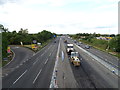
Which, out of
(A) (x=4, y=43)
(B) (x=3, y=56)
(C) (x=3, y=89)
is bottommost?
(C) (x=3, y=89)

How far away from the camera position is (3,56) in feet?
93.8

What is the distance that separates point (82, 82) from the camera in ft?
52.3

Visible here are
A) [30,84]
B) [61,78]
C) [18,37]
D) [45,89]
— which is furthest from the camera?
[18,37]

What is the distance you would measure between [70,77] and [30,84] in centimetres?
567

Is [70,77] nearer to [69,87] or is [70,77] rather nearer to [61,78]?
[61,78]

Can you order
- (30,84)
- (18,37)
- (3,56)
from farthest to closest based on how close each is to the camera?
1. (18,37)
2. (3,56)
3. (30,84)

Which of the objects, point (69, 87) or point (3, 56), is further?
point (3, 56)

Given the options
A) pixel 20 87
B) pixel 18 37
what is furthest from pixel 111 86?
pixel 18 37

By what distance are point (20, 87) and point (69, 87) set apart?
5.91 metres

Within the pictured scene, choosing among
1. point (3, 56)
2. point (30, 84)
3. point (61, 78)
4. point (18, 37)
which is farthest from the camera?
point (18, 37)

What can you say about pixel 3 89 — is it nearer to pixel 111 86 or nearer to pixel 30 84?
pixel 30 84

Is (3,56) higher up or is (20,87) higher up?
(3,56)

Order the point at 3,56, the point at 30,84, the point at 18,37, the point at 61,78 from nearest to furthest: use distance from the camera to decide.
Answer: the point at 30,84 → the point at 61,78 → the point at 3,56 → the point at 18,37

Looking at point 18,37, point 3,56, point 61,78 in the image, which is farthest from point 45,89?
point 18,37
